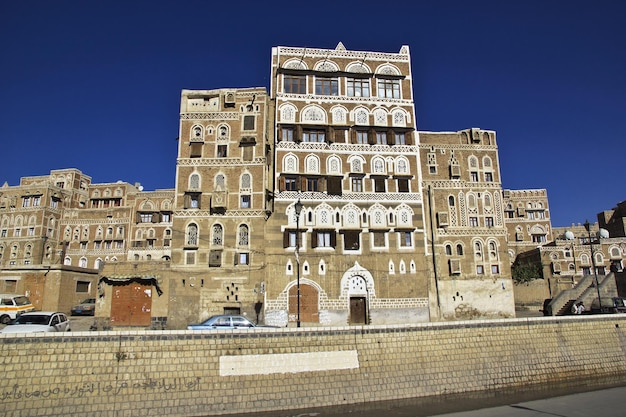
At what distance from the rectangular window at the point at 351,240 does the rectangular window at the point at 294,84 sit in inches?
558

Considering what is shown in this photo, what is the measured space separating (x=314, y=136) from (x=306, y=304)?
15.3 metres

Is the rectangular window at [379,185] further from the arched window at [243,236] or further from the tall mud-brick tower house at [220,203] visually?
the arched window at [243,236]

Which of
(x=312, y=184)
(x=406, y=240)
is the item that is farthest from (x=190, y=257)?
(x=406, y=240)

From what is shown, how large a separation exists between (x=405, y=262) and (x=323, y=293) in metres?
7.91

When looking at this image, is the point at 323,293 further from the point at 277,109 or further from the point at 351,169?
the point at 277,109

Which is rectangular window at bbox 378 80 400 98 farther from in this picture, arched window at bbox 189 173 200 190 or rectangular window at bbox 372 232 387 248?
arched window at bbox 189 173 200 190

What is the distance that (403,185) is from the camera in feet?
130

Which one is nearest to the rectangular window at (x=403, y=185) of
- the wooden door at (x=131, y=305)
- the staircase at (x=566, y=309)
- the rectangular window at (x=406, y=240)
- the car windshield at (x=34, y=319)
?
the rectangular window at (x=406, y=240)

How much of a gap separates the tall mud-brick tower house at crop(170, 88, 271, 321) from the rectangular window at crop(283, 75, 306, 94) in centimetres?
278

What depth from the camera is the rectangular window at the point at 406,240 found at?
38531mm

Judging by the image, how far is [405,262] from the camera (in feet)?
125

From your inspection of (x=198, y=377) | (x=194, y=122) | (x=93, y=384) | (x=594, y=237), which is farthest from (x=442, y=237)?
(x=594, y=237)

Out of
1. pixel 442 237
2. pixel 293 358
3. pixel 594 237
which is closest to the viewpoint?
pixel 293 358

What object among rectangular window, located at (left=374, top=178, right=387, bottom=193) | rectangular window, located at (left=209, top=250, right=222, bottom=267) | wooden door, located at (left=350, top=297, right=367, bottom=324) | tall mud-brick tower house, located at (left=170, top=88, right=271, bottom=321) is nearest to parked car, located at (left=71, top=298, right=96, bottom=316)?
tall mud-brick tower house, located at (left=170, top=88, right=271, bottom=321)
